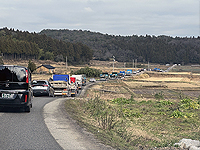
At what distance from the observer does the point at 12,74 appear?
46.1 feet

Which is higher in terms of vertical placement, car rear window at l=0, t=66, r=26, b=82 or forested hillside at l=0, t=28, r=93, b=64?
forested hillside at l=0, t=28, r=93, b=64

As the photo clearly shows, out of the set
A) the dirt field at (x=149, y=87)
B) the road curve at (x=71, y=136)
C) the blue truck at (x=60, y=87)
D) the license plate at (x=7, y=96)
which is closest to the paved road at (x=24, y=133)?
the road curve at (x=71, y=136)

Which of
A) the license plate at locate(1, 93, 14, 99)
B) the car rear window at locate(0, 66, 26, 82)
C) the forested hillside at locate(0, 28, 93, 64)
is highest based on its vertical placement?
the forested hillside at locate(0, 28, 93, 64)

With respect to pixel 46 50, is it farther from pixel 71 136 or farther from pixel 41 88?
pixel 71 136

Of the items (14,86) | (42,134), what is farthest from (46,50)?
(42,134)

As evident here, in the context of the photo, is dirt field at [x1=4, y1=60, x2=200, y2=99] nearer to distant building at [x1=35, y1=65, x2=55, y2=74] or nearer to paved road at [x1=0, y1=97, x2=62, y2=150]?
distant building at [x1=35, y1=65, x2=55, y2=74]

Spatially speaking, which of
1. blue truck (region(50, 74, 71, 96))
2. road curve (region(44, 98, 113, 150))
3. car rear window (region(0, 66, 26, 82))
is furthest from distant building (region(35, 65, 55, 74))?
road curve (region(44, 98, 113, 150))

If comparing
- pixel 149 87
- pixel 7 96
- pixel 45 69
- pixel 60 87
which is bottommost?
pixel 149 87

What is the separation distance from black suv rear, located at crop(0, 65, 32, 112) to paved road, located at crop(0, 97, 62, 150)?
659mm

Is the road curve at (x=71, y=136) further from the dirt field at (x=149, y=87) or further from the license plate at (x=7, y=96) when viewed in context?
the dirt field at (x=149, y=87)

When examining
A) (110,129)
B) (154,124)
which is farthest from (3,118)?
(154,124)

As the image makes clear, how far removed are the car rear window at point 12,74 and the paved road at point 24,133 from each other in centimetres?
173

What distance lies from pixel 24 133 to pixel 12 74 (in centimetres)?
462

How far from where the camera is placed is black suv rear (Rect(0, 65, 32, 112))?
13906 millimetres
